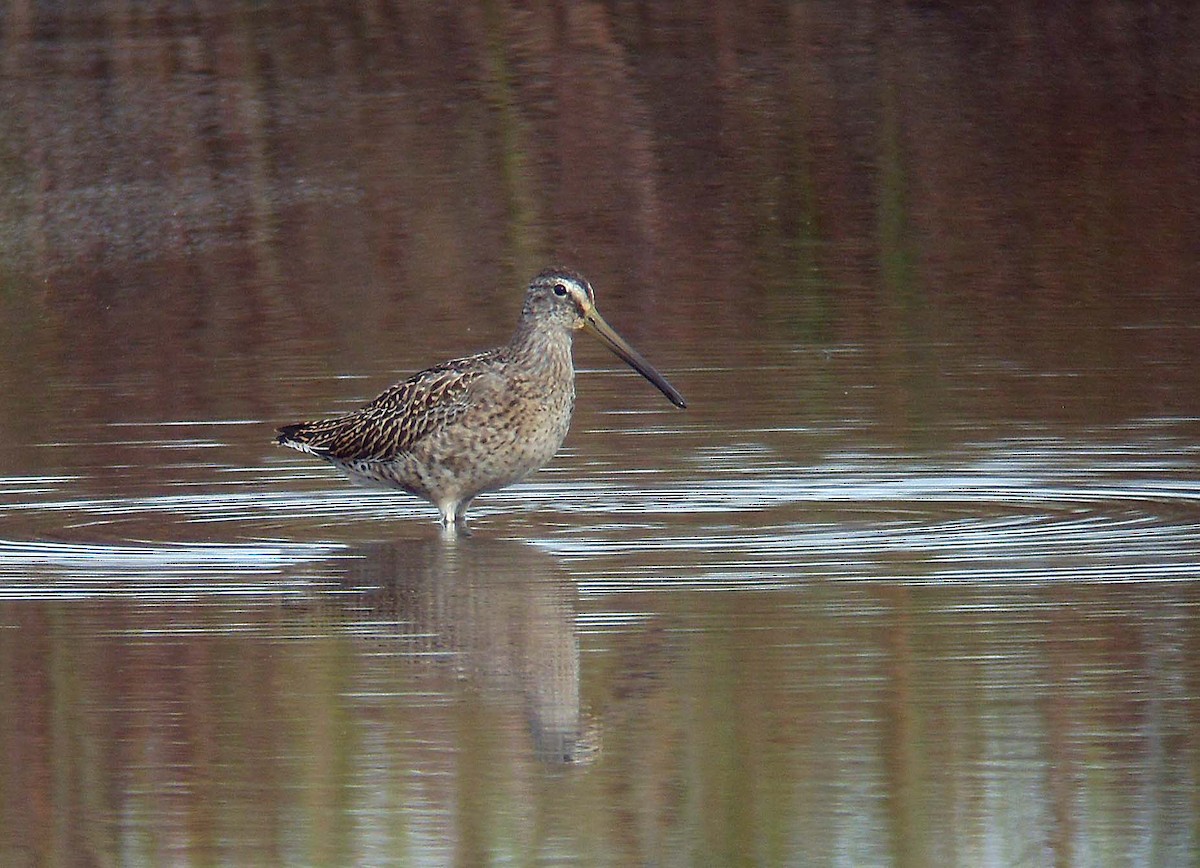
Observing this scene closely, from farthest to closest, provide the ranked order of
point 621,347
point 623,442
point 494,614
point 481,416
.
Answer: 1. point 623,442
2. point 621,347
3. point 481,416
4. point 494,614

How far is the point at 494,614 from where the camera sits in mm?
8547

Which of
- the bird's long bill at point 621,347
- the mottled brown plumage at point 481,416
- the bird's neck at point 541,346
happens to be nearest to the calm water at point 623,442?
the mottled brown plumage at point 481,416

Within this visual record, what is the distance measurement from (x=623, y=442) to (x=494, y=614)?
12.2 feet

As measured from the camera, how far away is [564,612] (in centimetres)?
847

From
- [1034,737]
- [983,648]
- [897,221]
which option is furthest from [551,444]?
[897,221]

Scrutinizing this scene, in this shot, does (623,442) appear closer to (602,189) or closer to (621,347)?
(621,347)

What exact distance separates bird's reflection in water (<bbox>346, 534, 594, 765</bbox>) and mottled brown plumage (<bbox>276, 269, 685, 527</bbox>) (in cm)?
29

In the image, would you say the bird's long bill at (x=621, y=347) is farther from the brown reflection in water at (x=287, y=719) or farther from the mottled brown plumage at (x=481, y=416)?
the brown reflection in water at (x=287, y=719)

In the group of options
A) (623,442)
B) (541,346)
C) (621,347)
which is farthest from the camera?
(623,442)

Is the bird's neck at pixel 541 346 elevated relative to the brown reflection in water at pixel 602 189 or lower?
elevated

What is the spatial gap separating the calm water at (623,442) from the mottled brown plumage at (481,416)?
0.77ft

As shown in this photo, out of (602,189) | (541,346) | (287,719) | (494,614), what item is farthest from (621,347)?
(602,189)

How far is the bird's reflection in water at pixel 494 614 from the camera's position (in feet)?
23.8

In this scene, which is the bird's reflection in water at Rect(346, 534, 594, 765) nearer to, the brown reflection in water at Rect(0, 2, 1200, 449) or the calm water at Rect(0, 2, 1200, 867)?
the calm water at Rect(0, 2, 1200, 867)
